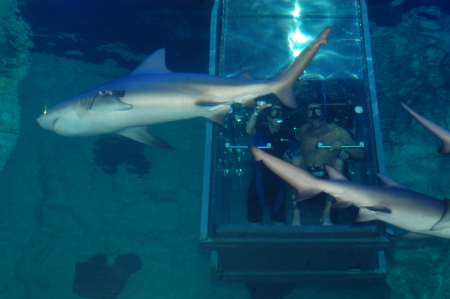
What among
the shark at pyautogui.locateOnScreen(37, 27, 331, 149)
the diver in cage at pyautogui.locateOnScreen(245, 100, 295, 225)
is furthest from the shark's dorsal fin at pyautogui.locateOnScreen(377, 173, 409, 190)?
the diver in cage at pyautogui.locateOnScreen(245, 100, 295, 225)

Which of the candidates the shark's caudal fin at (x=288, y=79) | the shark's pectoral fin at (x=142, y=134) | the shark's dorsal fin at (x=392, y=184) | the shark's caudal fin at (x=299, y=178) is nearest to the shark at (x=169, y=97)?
the shark's caudal fin at (x=288, y=79)

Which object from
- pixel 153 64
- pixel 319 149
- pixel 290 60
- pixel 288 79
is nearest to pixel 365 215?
pixel 288 79

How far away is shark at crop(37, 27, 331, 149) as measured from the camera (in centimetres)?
370

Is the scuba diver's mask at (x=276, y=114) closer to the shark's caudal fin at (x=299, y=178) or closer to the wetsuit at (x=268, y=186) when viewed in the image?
the wetsuit at (x=268, y=186)

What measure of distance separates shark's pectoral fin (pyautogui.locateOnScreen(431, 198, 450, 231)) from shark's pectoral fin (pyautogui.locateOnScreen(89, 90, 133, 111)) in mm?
4036

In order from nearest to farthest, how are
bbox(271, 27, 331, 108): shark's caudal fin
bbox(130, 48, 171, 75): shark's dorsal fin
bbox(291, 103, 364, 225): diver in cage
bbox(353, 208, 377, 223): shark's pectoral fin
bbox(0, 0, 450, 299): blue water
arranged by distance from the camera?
bbox(353, 208, 377, 223): shark's pectoral fin < bbox(271, 27, 331, 108): shark's caudal fin < bbox(130, 48, 171, 75): shark's dorsal fin < bbox(291, 103, 364, 225): diver in cage < bbox(0, 0, 450, 299): blue water

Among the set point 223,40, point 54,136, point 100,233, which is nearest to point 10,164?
point 54,136

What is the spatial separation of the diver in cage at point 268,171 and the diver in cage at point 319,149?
0.34 meters

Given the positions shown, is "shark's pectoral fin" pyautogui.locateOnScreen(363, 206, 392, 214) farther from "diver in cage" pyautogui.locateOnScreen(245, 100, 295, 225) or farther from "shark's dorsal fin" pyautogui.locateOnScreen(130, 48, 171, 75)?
"shark's dorsal fin" pyautogui.locateOnScreen(130, 48, 171, 75)

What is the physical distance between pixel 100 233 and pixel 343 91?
7091 mm

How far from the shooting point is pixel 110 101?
12.7 ft

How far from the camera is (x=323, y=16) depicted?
6945 mm

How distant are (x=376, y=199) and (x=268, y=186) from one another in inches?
102

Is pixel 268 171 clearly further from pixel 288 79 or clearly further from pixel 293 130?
pixel 288 79
